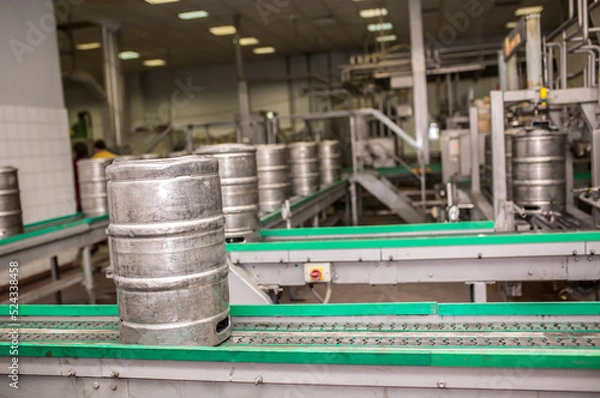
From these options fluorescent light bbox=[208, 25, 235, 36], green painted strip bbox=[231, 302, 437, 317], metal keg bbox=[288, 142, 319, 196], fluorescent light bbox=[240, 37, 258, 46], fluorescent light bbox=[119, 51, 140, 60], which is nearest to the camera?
green painted strip bbox=[231, 302, 437, 317]

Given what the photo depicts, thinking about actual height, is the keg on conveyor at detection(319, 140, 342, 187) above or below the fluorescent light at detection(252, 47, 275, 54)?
below

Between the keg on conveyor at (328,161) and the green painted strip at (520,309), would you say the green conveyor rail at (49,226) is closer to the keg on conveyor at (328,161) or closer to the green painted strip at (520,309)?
the keg on conveyor at (328,161)

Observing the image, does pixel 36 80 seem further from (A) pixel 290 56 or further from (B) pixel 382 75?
(A) pixel 290 56

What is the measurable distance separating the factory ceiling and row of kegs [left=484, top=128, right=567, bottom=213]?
6.33 m

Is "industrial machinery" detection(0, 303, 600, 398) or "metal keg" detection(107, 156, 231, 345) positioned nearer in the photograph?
"industrial machinery" detection(0, 303, 600, 398)

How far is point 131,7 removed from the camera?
32.2ft

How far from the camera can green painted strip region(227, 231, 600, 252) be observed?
3.25m

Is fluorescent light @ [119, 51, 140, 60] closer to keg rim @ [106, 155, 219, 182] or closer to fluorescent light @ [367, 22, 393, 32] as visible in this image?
fluorescent light @ [367, 22, 393, 32]

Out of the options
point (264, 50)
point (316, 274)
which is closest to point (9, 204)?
point (316, 274)

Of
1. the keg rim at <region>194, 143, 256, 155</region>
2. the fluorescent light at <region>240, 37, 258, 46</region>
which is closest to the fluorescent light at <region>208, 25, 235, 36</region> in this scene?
the fluorescent light at <region>240, 37, 258, 46</region>

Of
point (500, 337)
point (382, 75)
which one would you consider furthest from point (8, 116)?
point (500, 337)

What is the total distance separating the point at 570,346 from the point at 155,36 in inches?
480

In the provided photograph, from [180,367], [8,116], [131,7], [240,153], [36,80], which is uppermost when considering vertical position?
[131,7]

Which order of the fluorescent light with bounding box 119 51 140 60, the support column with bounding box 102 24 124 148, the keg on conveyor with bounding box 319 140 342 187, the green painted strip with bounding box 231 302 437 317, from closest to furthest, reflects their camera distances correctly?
the green painted strip with bounding box 231 302 437 317 < the keg on conveyor with bounding box 319 140 342 187 < the support column with bounding box 102 24 124 148 < the fluorescent light with bounding box 119 51 140 60
